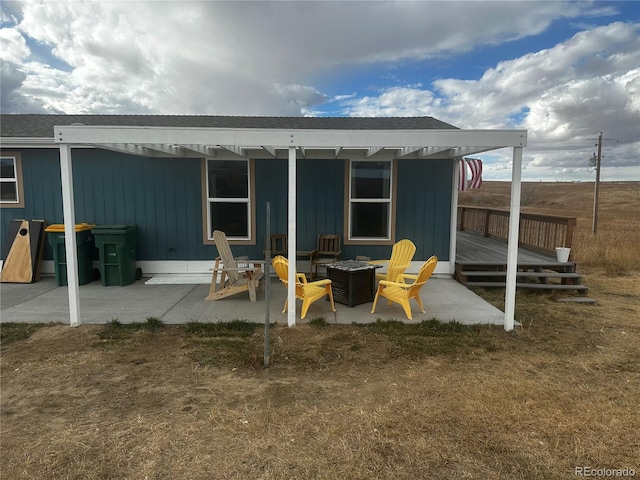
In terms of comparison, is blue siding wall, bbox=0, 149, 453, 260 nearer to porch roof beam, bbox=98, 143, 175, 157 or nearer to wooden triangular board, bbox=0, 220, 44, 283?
wooden triangular board, bbox=0, 220, 44, 283

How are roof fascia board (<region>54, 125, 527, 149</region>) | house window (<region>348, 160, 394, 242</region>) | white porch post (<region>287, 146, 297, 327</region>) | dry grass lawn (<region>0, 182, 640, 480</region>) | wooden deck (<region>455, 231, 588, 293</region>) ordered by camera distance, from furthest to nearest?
house window (<region>348, 160, 394, 242</region>)
wooden deck (<region>455, 231, 588, 293</region>)
white porch post (<region>287, 146, 297, 327</region>)
roof fascia board (<region>54, 125, 527, 149</region>)
dry grass lawn (<region>0, 182, 640, 480</region>)

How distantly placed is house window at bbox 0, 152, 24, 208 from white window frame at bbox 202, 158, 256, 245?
11.1 ft

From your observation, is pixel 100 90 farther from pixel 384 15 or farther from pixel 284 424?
pixel 284 424

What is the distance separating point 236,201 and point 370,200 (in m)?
2.54

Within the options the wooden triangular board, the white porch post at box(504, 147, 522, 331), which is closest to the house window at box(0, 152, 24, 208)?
the wooden triangular board

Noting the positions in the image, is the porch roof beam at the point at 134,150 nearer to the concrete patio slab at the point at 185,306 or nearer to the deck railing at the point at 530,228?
the concrete patio slab at the point at 185,306

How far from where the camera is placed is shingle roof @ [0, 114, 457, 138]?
7.42 m

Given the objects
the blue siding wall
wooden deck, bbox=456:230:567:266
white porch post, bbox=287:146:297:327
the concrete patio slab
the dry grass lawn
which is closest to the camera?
the dry grass lawn

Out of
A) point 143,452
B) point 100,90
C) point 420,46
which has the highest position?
point 420,46

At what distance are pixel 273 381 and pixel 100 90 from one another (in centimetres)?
1308

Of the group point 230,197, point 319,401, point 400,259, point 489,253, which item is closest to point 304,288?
point 400,259

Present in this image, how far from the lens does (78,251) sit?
6.04 metres

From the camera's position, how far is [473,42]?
1030cm

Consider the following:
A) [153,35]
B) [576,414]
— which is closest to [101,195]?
[153,35]
